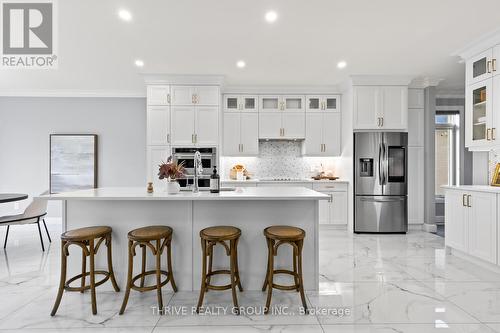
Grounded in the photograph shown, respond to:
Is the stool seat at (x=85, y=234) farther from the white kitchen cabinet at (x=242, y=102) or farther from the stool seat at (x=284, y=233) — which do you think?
the white kitchen cabinet at (x=242, y=102)

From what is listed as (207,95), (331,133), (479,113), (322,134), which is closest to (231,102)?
(207,95)

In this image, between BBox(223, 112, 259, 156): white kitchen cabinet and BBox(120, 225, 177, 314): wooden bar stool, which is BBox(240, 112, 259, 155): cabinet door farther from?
BBox(120, 225, 177, 314): wooden bar stool

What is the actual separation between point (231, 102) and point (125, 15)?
2709 mm

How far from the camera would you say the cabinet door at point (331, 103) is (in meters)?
5.42

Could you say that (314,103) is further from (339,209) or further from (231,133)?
(339,209)

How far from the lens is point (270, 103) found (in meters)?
5.44

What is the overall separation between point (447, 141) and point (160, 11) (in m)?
6.19

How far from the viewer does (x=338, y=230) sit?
514 cm

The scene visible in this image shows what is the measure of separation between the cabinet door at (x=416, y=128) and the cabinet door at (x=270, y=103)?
8.02ft

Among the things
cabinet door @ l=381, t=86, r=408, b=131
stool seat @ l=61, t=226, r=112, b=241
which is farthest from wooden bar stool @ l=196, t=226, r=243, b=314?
cabinet door @ l=381, t=86, r=408, b=131

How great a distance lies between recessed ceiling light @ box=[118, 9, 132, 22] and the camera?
2.82 m

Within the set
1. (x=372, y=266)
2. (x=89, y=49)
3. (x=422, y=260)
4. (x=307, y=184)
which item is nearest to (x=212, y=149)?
(x=307, y=184)

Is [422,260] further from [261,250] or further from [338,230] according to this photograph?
[261,250]

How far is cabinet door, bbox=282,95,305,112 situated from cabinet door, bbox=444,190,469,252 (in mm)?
2829
